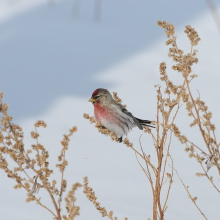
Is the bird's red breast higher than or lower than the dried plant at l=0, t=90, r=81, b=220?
higher

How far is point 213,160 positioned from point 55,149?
2.51 m

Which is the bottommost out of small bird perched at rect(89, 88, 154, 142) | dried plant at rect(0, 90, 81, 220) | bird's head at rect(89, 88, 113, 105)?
dried plant at rect(0, 90, 81, 220)

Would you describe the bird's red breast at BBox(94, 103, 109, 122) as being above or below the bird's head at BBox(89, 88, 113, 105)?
below

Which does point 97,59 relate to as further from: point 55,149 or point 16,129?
point 16,129

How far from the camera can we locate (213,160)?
2.05 metres

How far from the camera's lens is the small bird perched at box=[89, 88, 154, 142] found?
2.68 meters

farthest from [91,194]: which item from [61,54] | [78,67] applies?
[61,54]

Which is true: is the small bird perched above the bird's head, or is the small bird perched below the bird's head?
below

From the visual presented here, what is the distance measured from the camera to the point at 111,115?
269cm

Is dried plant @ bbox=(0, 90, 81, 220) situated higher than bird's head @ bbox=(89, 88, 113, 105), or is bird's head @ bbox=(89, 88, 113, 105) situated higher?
bird's head @ bbox=(89, 88, 113, 105)

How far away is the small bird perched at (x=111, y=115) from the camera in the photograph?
106 inches

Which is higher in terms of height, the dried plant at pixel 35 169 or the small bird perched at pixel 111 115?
the small bird perched at pixel 111 115

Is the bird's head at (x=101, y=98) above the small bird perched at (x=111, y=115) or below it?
above

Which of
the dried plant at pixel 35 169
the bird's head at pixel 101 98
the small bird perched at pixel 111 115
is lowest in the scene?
the dried plant at pixel 35 169
